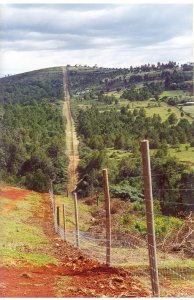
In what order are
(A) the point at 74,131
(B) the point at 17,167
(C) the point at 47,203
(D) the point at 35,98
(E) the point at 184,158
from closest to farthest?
1. (C) the point at 47,203
2. (B) the point at 17,167
3. (E) the point at 184,158
4. (A) the point at 74,131
5. (D) the point at 35,98

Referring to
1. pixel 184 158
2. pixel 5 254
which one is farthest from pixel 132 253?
pixel 184 158

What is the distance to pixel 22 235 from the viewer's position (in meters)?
14.0

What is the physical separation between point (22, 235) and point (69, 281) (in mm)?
8729

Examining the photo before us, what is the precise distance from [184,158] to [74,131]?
2162 cm

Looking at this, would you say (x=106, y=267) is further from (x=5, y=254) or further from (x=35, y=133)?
(x=35, y=133)

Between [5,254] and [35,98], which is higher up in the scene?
[35,98]

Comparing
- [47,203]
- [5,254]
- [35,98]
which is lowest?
[47,203]

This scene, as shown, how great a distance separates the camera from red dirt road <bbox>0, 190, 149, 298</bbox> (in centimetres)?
501

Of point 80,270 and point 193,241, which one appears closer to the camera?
point 80,270

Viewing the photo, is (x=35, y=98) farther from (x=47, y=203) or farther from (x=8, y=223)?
(x=8, y=223)

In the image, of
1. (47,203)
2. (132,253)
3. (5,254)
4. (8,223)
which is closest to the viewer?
(5,254)

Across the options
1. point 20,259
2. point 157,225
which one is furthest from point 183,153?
point 20,259

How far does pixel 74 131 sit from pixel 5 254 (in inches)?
2297

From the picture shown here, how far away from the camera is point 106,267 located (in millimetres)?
6383
